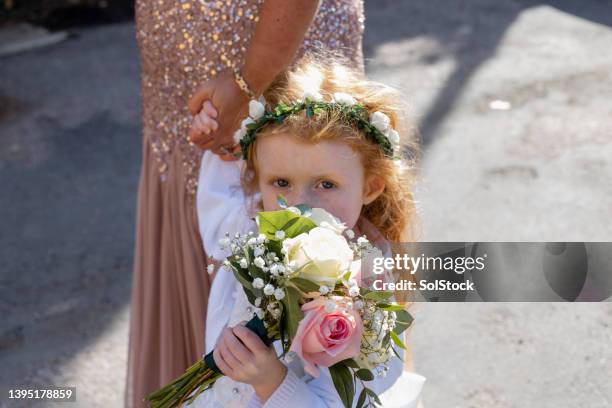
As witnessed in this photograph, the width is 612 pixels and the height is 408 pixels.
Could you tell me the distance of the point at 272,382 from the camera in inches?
65.6

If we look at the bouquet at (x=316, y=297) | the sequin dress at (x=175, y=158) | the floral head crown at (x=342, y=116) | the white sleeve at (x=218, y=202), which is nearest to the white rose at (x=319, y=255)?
the bouquet at (x=316, y=297)

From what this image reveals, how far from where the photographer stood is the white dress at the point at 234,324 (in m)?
1.72

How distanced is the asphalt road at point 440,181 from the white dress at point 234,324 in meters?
1.14

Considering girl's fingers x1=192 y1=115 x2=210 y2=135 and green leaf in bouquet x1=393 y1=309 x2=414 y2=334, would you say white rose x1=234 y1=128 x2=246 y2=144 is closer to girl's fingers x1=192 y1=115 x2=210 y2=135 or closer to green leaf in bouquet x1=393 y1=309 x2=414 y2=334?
girl's fingers x1=192 y1=115 x2=210 y2=135

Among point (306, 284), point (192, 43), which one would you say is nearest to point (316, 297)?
point (306, 284)

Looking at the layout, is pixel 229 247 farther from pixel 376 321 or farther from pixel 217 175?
pixel 217 175

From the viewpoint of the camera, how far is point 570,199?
4215mm

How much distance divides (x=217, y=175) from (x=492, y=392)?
4.62ft

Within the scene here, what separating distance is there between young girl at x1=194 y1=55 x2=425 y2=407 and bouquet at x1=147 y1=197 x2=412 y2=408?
0.51 ft

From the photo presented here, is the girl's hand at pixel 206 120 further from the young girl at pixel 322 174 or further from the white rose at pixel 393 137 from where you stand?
the white rose at pixel 393 137

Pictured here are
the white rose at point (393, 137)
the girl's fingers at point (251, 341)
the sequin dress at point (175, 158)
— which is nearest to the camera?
the girl's fingers at point (251, 341)

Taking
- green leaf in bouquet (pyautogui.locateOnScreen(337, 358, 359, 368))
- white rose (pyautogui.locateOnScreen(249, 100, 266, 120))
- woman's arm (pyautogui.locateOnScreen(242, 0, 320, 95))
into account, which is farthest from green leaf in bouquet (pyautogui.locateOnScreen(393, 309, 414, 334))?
woman's arm (pyautogui.locateOnScreen(242, 0, 320, 95))

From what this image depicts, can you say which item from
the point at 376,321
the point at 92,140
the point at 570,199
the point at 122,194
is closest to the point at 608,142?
the point at 570,199

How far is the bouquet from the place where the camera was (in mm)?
1531
